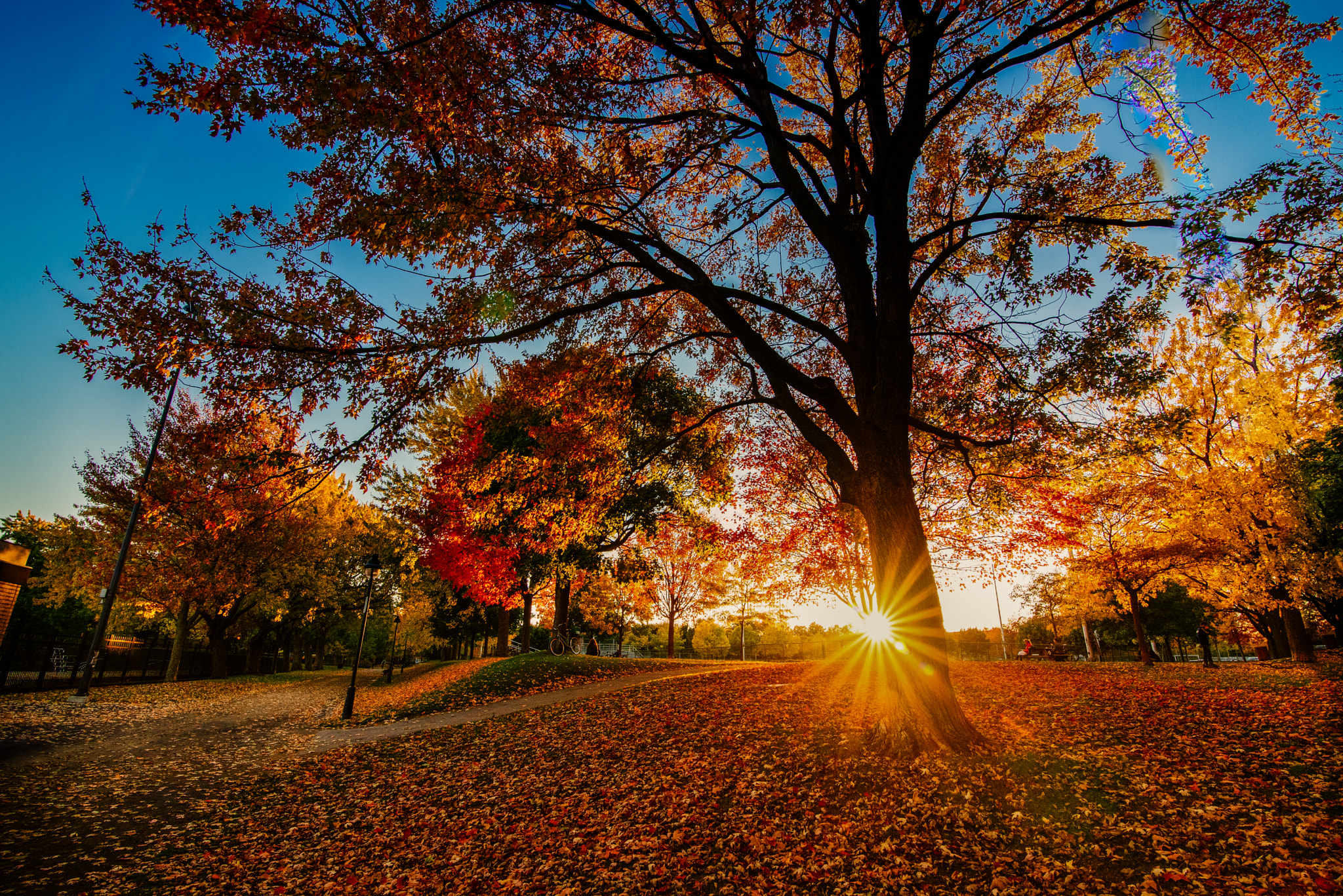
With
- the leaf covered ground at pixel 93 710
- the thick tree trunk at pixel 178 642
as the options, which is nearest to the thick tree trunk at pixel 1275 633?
the leaf covered ground at pixel 93 710

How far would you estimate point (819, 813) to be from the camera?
527 cm

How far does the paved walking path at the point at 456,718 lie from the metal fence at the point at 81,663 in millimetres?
14501

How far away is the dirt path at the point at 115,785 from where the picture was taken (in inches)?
216

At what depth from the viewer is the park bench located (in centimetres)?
2920

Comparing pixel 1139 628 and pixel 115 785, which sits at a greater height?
pixel 1139 628

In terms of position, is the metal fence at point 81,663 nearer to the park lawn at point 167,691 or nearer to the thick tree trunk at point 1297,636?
the park lawn at point 167,691

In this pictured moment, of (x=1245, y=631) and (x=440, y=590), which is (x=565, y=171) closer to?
(x=440, y=590)

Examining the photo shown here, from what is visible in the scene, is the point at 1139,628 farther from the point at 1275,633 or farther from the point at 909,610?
the point at 909,610

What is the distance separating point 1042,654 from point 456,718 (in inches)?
1322

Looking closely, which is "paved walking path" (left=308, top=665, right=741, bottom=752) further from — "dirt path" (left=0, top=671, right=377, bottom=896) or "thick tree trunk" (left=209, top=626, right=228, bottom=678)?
"thick tree trunk" (left=209, top=626, right=228, bottom=678)

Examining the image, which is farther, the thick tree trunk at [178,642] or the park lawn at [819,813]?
the thick tree trunk at [178,642]

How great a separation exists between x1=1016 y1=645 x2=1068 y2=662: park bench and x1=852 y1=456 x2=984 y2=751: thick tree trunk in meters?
27.9

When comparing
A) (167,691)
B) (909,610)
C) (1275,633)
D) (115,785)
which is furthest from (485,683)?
(1275,633)

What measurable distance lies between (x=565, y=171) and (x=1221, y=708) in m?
12.7
